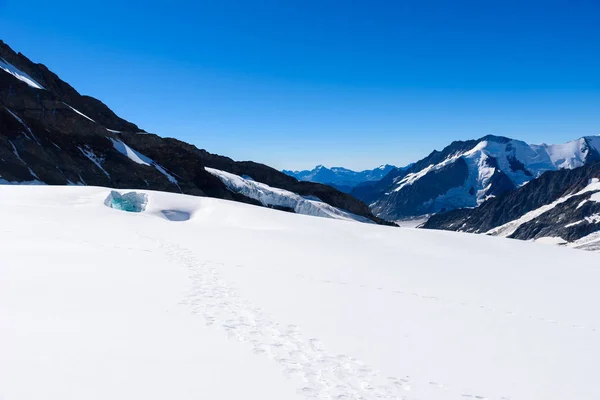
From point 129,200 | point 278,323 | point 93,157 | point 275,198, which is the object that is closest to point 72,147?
point 93,157

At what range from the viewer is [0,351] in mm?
5383

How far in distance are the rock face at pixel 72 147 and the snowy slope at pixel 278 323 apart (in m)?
49.1

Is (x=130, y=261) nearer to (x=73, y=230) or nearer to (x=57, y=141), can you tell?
(x=73, y=230)

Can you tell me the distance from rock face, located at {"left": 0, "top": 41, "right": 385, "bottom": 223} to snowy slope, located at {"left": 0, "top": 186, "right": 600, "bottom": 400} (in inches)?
1932

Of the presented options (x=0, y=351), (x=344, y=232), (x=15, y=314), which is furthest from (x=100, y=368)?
(x=344, y=232)

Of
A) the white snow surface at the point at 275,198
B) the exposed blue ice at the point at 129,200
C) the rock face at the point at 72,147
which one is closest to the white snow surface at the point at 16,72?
the rock face at the point at 72,147

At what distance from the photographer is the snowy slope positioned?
5527mm

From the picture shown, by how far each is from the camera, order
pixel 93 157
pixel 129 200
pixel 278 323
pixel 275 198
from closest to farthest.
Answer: pixel 278 323, pixel 129 200, pixel 93 157, pixel 275 198

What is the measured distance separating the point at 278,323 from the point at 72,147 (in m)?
74.0

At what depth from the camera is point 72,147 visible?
68.8m

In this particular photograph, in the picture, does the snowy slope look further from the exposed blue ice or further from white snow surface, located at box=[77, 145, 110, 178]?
white snow surface, located at box=[77, 145, 110, 178]

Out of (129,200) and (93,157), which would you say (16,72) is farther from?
(129,200)

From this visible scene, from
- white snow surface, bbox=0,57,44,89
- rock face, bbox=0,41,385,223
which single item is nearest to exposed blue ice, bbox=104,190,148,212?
rock face, bbox=0,41,385,223

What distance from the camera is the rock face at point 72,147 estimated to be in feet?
192
